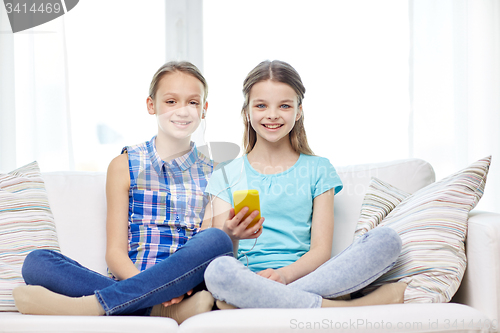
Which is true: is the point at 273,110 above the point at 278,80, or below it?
below

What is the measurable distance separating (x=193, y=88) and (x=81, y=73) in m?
1.07

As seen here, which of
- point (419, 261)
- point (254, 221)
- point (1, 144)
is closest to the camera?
point (419, 261)

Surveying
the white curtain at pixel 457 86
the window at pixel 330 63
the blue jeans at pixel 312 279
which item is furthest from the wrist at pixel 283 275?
the white curtain at pixel 457 86

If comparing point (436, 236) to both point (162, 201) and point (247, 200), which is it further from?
point (162, 201)

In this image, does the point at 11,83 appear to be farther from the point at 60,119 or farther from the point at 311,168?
the point at 311,168

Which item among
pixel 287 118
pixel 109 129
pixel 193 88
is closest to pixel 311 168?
pixel 287 118

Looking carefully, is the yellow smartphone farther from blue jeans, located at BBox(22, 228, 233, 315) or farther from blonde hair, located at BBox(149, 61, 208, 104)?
blonde hair, located at BBox(149, 61, 208, 104)

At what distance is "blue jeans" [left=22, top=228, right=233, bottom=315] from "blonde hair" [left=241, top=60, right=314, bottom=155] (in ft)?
1.81

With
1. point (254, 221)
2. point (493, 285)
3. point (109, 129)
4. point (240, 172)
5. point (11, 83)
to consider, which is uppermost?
point (11, 83)

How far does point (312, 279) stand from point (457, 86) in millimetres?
1686

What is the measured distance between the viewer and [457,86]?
2.28 meters

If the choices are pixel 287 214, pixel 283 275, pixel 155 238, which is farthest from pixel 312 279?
pixel 155 238

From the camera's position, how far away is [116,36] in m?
2.28

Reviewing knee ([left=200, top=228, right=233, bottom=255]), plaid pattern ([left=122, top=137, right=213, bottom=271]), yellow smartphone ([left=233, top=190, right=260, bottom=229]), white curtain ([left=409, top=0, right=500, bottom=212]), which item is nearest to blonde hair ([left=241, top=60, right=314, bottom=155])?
plaid pattern ([left=122, top=137, right=213, bottom=271])
